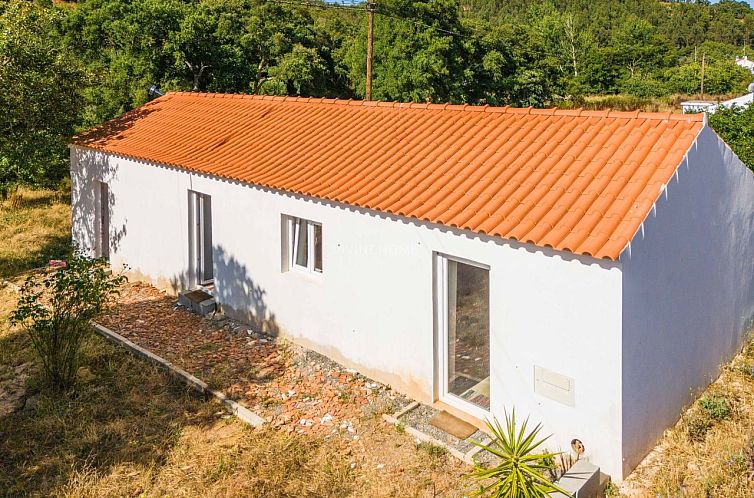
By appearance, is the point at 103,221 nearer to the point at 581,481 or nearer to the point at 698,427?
the point at 581,481

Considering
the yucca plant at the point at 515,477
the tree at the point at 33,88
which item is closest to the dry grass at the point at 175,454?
the yucca plant at the point at 515,477

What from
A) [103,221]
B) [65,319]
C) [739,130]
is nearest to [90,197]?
[103,221]

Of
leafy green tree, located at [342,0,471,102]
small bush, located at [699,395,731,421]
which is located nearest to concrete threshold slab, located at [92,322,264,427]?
small bush, located at [699,395,731,421]

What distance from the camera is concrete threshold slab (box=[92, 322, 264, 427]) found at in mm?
8400

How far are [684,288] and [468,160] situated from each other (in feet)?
11.8

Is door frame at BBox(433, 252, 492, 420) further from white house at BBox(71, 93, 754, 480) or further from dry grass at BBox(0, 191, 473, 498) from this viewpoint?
dry grass at BBox(0, 191, 473, 498)

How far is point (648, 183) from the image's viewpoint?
7.10 m

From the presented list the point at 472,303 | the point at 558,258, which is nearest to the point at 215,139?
the point at 472,303

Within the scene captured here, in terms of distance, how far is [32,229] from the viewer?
798 inches

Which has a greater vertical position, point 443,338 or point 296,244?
point 296,244

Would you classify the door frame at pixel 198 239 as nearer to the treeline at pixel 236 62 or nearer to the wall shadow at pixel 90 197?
the wall shadow at pixel 90 197

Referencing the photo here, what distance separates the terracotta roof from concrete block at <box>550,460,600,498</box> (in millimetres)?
2386

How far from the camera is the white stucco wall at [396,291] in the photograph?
262 inches

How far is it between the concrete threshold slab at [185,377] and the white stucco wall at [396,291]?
203 centimetres
